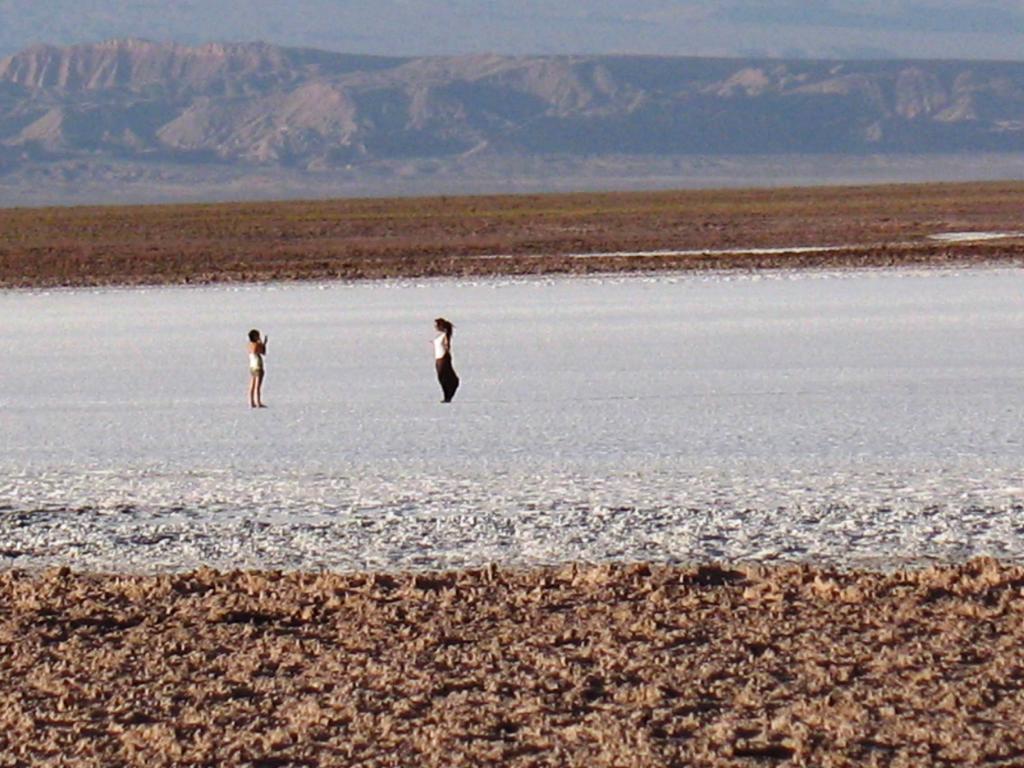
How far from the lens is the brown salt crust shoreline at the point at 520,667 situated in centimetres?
502

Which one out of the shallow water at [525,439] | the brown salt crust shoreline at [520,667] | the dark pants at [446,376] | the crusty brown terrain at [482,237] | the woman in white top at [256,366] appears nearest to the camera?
the brown salt crust shoreline at [520,667]

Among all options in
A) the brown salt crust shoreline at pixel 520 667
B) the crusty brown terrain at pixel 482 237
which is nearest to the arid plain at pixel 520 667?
the brown salt crust shoreline at pixel 520 667

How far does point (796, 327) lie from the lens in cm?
1903

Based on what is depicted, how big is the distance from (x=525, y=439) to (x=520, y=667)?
544 cm

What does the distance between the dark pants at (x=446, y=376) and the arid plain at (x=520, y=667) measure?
19.2ft

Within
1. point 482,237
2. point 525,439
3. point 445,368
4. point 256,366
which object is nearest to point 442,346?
point 445,368

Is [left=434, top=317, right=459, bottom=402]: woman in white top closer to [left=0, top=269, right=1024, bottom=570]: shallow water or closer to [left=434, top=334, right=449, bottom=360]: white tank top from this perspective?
[left=434, top=334, right=449, bottom=360]: white tank top

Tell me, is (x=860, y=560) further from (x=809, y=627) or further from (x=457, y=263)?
(x=457, y=263)

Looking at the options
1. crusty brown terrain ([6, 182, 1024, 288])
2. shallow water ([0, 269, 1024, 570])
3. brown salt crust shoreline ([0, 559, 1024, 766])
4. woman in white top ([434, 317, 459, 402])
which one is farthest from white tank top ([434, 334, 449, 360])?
crusty brown terrain ([6, 182, 1024, 288])

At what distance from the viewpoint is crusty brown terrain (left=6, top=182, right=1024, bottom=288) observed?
101 feet

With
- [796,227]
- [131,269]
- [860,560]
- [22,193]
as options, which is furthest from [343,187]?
[860,560]

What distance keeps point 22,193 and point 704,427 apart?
179m

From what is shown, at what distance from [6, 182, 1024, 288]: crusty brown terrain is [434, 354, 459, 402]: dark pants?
16.2 meters

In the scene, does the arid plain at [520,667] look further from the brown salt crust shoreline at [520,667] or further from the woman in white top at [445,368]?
the woman in white top at [445,368]
